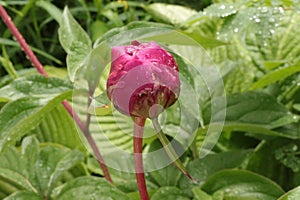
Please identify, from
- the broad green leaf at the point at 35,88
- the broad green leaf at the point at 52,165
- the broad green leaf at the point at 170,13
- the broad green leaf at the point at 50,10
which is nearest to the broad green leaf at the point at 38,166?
the broad green leaf at the point at 52,165

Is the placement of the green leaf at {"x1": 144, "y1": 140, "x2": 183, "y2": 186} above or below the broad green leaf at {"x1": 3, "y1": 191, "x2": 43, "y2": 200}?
below

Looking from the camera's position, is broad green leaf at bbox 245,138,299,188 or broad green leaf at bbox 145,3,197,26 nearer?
broad green leaf at bbox 245,138,299,188

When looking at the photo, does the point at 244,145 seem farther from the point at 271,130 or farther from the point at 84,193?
the point at 84,193

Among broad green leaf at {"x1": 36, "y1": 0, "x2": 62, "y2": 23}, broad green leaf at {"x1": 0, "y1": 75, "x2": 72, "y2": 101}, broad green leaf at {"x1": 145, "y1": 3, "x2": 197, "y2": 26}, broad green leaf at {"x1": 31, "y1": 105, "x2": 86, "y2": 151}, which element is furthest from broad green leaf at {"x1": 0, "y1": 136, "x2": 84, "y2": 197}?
broad green leaf at {"x1": 36, "y1": 0, "x2": 62, "y2": 23}

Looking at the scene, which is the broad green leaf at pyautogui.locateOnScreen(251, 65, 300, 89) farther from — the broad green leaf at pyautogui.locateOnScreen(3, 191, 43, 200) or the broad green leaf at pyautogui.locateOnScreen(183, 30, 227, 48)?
the broad green leaf at pyautogui.locateOnScreen(3, 191, 43, 200)

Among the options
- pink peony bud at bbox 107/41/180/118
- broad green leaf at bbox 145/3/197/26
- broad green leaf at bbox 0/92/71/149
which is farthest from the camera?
broad green leaf at bbox 145/3/197/26

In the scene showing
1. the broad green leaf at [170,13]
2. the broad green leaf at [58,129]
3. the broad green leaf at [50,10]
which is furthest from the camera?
the broad green leaf at [50,10]

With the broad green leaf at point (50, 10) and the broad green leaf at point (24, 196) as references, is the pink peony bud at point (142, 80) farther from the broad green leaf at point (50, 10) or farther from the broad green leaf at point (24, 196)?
the broad green leaf at point (50, 10)

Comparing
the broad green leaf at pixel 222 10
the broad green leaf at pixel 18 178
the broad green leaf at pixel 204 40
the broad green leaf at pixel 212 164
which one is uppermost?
the broad green leaf at pixel 222 10

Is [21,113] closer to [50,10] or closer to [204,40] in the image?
[204,40]
